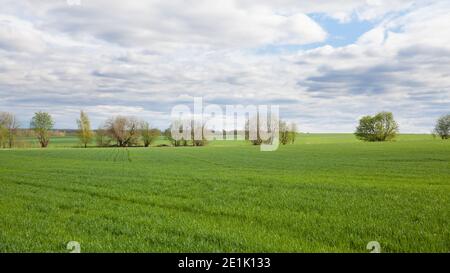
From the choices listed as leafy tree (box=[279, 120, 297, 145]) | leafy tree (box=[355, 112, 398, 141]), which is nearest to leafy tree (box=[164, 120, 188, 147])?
leafy tree (box=[279, 120, 297, 145])

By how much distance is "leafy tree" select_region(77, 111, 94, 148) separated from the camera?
97.8m

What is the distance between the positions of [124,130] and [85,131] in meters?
13.6

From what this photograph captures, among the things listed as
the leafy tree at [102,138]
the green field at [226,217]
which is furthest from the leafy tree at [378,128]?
the green field at [226,217]

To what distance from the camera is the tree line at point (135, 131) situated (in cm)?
9750

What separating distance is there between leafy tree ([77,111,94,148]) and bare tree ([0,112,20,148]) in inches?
597

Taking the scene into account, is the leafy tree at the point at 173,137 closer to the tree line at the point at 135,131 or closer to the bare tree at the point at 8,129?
the tree line at the point at 135,131

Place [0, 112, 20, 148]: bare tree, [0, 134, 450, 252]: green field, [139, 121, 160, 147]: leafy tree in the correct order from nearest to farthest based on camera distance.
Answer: [0, 134, 450, 252]: green field
[0, 112, 20, 148]: bare tree
[139, 121, 160, 147]: leafy tree

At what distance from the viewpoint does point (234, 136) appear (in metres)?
116

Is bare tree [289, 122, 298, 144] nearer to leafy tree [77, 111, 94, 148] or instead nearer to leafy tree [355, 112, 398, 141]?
leafy tree [355, 112, 398, 141]

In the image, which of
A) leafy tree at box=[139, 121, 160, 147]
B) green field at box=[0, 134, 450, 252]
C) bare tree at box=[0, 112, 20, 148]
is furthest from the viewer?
leafy tree at box=[139, 121, 160, 147]

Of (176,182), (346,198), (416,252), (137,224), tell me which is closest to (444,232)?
(416,252)

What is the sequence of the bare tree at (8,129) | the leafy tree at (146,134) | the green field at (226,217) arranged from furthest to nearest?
the leafy tree at (146,134) < the bare tree at (8,129) < the green field at (226,217)

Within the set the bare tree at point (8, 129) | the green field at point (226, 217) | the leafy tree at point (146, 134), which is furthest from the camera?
the leafy tree at point (146, 134)

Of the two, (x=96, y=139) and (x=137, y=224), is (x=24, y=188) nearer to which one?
(x=137, y=224)
